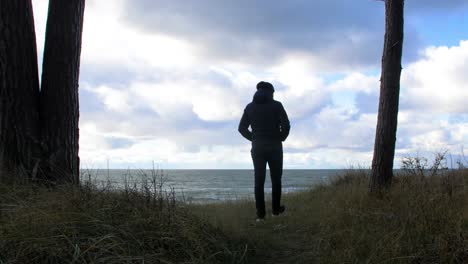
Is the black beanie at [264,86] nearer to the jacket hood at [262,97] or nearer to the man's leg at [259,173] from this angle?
the jacket hood at [262,97]

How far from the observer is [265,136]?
6.72m

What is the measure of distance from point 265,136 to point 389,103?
89.4 inches

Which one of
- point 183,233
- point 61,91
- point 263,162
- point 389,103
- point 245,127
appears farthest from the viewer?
point 389,103

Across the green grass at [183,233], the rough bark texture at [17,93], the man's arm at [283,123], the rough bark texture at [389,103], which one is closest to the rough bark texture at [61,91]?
the rough bark texture at [17,93]

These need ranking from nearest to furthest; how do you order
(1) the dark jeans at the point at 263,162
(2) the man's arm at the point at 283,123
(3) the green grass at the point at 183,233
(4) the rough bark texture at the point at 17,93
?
(3) the green grass at the point at 183,233 → (4) the rough bark texture at the point at 17,93 → (1) the dark jeans at the point at 263,162 → (2) the man's arm at the point at 283,123

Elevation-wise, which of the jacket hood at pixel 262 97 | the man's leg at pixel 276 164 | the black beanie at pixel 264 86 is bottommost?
the man's leg at pixel 276 164

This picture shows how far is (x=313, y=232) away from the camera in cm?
565

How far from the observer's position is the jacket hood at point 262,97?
269 inches

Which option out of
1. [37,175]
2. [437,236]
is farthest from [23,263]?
[437,236]

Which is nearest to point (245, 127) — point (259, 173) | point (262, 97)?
point (262, 97)

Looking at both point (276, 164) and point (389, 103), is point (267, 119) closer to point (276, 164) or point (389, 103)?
point (276, 164)

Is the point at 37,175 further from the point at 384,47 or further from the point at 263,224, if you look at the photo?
the point at 384,47

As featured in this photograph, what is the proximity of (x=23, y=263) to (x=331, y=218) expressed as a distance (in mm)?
3725

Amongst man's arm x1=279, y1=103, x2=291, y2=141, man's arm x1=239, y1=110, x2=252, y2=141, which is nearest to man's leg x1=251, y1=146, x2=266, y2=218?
man's arm x1=239, y1=110, x2=252, y2=141
